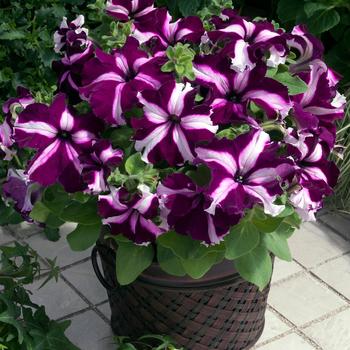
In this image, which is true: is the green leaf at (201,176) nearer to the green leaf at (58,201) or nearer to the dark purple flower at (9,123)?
the green leaf at (58,201)

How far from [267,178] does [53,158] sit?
1.65 feet

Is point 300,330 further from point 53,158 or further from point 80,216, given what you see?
point 53,158

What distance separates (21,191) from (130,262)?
14.3 inches

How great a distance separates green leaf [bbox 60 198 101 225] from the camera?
7.08ft

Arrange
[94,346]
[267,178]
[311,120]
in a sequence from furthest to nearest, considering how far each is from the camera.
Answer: [94,346]
[311,120]
[267,178]

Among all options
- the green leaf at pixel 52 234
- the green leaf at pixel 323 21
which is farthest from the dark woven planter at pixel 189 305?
the green leaf at pixel 323 21

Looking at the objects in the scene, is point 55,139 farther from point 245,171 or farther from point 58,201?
point 245,171

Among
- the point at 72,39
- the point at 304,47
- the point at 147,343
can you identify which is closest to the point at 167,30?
the point at 72,39

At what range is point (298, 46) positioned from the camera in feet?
7.16

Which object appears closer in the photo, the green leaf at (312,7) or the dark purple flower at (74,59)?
the dark purple flower at (74,59)

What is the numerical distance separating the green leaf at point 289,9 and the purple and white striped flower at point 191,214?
160 centimetres

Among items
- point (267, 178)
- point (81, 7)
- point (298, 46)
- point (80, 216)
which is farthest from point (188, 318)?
point (81, 7)

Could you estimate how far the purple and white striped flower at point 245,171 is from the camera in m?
1.91

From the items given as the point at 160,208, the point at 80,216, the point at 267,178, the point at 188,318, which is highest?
the point at 267,178
